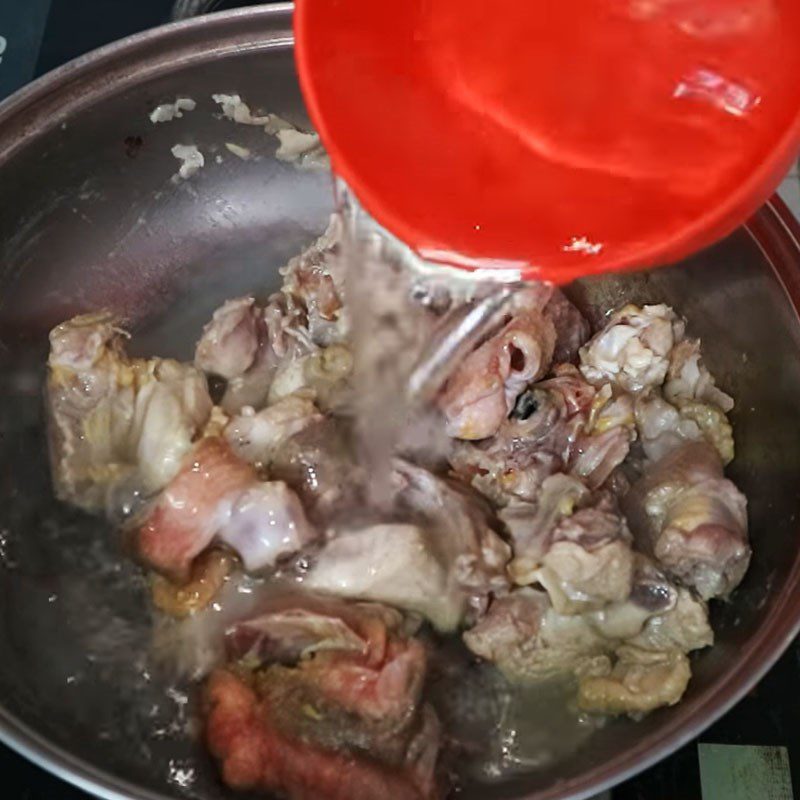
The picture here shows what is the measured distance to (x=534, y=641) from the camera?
53.4 inches

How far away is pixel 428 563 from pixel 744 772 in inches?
19.7

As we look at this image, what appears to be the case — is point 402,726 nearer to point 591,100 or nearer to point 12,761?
point 12,761

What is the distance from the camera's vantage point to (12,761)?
1.31 m

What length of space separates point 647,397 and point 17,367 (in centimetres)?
97

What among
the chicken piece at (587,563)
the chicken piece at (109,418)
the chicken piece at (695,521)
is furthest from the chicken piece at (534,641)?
the chicken piece at (109,418)

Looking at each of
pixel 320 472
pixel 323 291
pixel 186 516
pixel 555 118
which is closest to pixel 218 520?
pixel 186 516

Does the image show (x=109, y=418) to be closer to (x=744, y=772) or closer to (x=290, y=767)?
(x=290, y=767)

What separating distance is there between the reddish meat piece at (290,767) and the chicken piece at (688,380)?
27.6 inches

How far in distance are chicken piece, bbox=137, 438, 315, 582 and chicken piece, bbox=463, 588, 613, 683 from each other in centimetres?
28

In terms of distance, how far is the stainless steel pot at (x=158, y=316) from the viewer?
4.06 feet

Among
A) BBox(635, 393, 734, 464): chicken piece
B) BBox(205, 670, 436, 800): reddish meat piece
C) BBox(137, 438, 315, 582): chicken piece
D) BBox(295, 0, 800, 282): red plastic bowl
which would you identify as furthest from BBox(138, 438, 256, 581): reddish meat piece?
BBox(635, 393, 734, 464): chicken piece

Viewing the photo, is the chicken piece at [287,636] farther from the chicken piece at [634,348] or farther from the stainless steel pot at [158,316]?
the chicken piece at [634,348]

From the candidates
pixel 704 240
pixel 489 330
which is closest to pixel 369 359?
pixel 489 330

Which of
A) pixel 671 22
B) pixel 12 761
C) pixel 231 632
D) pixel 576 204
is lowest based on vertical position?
pixel 12 761
